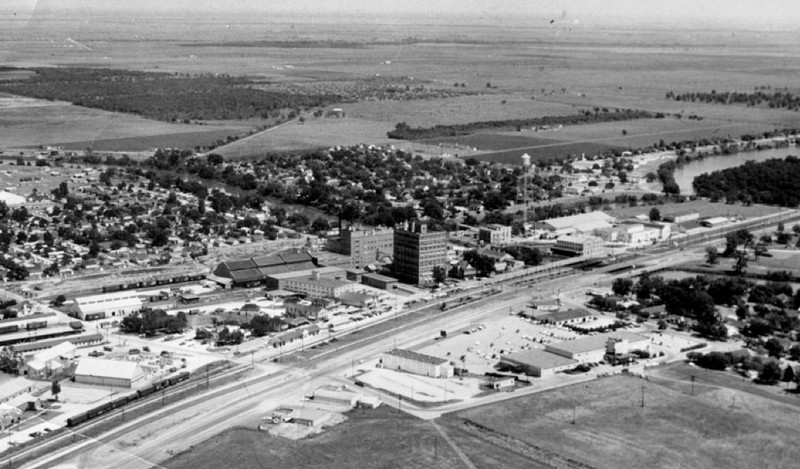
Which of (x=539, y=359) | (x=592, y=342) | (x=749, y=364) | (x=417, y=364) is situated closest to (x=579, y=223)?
(x=592, y=342)

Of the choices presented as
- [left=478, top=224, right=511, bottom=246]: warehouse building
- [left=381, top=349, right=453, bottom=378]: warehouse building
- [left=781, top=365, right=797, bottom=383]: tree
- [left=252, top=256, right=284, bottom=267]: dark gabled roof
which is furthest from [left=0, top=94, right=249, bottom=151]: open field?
[left=781, top=365, right=797, bottom=383]: tree

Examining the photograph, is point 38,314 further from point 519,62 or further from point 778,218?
point 519,62

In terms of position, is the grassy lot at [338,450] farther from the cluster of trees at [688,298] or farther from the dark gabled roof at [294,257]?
the dark gabled roof at [294,257]

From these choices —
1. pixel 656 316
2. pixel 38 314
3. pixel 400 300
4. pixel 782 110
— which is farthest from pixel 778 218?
pixel 782 110

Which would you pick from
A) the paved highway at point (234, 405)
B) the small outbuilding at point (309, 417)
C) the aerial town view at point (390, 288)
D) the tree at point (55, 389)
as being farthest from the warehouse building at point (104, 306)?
the small outbuilding at point (309, 417)

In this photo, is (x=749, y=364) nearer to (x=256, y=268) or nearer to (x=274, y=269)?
(x=274, y=269)
